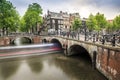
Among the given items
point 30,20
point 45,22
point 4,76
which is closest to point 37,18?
point 30,20

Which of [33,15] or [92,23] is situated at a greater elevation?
[33,15]

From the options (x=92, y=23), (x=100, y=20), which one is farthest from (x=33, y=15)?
(x=100, y=20)

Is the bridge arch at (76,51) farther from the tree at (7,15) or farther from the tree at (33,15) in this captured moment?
the tree at (33,15)

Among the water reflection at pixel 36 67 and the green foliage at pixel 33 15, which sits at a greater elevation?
the green foliage at pixel 33 15

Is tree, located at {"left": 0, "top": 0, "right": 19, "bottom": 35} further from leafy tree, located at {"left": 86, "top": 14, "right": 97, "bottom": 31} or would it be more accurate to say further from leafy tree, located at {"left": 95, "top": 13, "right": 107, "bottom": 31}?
leafy tree, located at {"left": 95, "top": 13, "right": 107, "bottom": 31}

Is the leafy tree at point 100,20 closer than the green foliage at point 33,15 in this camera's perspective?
No

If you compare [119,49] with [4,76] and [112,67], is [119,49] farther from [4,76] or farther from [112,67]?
[4,76]

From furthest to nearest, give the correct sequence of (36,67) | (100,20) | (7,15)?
(100,20) < (7,15) < (36,67)

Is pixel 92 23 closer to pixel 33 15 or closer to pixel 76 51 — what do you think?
pixel 33 15

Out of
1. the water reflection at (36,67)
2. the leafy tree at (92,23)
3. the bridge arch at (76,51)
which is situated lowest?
the water reflection at (36,67)

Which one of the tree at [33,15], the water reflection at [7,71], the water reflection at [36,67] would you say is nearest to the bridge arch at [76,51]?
the water reflection at [36,67]

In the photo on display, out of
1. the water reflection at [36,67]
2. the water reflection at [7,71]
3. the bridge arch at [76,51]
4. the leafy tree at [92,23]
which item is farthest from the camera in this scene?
the leafy tree at [92,23]

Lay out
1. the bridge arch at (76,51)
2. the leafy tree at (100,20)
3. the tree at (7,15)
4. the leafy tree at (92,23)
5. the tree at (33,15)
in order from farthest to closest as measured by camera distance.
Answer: the leafy tree at (100,20) → the leafy tree at (92,23) → the tree at (33,15) → the tree at (7,15) → the bridge arch at (76,51)

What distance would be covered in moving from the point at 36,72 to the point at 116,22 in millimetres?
27838
